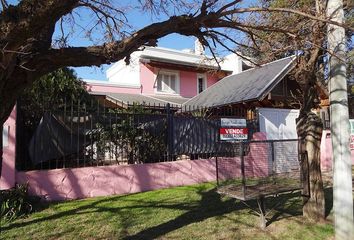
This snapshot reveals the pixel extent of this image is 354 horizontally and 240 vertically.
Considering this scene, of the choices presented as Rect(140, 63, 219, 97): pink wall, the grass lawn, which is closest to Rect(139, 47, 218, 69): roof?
Rect(140, 63, 219, 97): pink wall

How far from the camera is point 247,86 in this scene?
18.2 metres

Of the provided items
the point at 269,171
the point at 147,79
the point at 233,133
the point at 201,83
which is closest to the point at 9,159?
the point at 269,171

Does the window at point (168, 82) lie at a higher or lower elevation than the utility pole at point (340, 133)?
higher

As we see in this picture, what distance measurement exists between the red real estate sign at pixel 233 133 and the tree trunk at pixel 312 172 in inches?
211

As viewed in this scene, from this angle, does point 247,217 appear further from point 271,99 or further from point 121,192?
point 271,99

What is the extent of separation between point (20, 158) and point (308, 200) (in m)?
6.22

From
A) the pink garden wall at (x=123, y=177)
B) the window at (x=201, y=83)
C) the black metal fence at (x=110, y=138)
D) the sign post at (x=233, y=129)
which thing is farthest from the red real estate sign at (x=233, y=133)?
the window at (x=201, y=83)

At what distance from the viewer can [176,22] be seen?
510cm

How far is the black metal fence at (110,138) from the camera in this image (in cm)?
945

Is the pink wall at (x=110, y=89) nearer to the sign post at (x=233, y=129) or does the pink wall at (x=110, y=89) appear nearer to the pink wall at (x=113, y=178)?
the sign post at (x=233, y=129)

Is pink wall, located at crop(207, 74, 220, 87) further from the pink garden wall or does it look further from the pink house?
the pink garden wall

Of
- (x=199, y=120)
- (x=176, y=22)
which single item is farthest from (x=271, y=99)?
(x=176, y=22)

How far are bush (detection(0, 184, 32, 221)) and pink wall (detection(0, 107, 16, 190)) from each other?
0.42 m

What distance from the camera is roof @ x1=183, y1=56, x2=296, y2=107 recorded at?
16312mm
